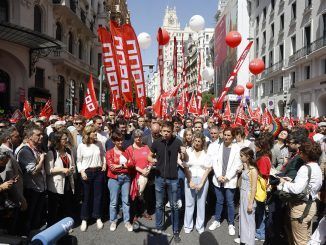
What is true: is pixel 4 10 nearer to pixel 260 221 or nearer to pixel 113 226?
pixel 113 226

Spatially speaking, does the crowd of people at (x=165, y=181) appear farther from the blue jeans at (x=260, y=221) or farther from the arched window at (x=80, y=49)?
the arched window at (x=80, y=49)

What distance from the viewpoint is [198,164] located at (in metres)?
5.10

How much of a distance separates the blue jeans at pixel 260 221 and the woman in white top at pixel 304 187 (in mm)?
768

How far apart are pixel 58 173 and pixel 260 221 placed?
3.35 m

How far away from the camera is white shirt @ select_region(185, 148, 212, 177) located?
5094 millimetres

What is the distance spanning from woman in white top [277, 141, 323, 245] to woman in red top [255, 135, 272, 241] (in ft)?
1.92

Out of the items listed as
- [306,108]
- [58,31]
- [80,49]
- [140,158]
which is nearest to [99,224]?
[140,158]

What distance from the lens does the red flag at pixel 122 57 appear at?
8.31 meters

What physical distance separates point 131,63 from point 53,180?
4496mm

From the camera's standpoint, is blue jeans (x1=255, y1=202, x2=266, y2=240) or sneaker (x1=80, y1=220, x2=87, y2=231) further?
sneaker (x1=80, y1=220, x2=87, y2=231)

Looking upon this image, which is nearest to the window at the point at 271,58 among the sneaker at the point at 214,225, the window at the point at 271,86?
the window at the point at 271,86

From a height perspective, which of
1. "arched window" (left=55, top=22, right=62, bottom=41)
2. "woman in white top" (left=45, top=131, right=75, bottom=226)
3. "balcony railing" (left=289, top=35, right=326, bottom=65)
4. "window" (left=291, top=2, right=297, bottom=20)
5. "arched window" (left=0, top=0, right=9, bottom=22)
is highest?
"window" (left=291, top=2, right=297, bottom=20)

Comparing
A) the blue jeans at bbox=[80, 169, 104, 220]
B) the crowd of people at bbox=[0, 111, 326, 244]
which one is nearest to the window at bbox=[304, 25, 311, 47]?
the crowd of people at bbox=[0, 111, 326, 244]

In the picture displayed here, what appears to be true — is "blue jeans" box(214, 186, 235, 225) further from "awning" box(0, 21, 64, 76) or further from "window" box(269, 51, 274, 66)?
"window" box(269, 51, 274, 66)
